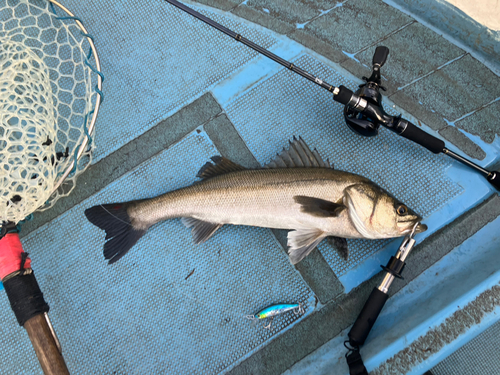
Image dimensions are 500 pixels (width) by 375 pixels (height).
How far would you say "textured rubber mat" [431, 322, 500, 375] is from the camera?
248 centimetres

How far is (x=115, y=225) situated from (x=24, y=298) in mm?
711

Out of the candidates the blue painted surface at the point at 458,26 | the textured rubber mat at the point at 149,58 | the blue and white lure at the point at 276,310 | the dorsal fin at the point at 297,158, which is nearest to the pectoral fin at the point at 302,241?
the blue and white lure at the point at 276,310

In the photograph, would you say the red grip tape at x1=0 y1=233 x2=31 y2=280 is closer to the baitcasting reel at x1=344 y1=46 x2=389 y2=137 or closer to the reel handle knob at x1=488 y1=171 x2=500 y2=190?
the baitcasting reel at x1=344 y1=46 x2=389 y2=137

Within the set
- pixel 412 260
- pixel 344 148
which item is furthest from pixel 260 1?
pixel 412 260

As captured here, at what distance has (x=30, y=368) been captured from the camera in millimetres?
2434

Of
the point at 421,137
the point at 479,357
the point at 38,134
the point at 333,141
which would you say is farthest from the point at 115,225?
the point at 479,357

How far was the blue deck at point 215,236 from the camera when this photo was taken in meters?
2.43

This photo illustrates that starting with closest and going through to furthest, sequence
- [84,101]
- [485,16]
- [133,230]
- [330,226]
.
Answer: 1. [330,226]
2. [133,230]
3. [485,16]
4. [84,101]

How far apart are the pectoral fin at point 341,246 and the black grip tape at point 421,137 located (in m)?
0.90

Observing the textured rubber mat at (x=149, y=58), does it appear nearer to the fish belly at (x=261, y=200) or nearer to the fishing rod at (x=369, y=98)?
the fishing rod at (x=369, y=98)

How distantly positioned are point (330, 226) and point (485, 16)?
2.21 metres

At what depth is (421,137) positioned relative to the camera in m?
2.19

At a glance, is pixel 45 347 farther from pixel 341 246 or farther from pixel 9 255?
pixel 341 246

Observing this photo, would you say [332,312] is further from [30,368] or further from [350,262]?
[30,368]
